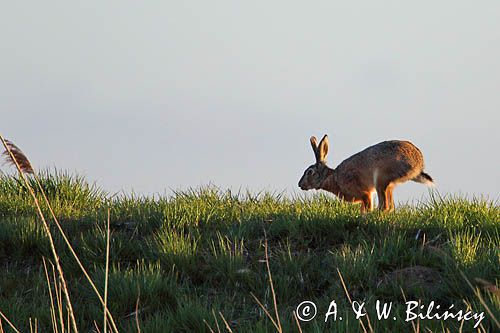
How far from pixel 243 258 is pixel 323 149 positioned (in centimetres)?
488

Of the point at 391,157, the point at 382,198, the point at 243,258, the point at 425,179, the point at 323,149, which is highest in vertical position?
the point at 323,149

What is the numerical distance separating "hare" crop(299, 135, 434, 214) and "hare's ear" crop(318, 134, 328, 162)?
0.08 meters

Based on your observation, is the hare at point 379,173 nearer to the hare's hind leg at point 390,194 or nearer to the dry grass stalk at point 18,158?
the hare's hind leg at point 390,194

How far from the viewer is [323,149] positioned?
11.9m

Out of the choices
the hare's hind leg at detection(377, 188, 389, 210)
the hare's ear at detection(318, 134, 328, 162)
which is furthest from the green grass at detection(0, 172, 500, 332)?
the hare's ear at detection(318, 134, 328, 162)

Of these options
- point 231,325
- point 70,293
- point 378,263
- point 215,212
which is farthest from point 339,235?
point 70,293

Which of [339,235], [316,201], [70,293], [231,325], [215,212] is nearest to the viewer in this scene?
[231,325]

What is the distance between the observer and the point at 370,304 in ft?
20.4

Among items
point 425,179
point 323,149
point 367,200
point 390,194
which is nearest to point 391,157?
point 390,194

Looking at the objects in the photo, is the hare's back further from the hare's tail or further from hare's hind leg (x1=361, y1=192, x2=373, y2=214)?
hare's hind leg (x1=361, y1=192, x2=373, y2=214)

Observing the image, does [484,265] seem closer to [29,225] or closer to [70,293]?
[70,293]

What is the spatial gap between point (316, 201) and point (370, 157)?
1.30 m

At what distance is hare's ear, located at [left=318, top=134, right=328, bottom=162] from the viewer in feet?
38.5

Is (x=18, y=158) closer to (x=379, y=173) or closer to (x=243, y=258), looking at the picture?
(x=243, y=258)
